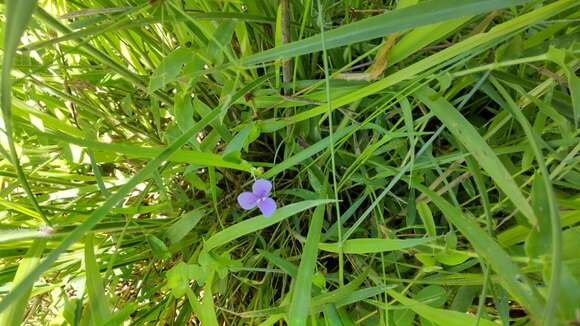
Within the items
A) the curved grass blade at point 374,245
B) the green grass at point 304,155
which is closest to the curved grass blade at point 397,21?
the green grass at point 304,155

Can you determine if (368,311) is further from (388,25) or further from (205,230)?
(388,25)

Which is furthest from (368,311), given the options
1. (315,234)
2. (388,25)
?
(388,25)

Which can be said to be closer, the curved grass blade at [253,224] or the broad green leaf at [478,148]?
the broad green leaf at [478,148]

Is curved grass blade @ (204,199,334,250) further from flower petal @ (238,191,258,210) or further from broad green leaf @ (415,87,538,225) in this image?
broad green leaf @ (415,87,538,225)

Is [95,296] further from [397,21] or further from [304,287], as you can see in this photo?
[397,21]

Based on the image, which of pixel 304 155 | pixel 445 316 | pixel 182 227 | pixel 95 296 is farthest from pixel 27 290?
pixel 445 316

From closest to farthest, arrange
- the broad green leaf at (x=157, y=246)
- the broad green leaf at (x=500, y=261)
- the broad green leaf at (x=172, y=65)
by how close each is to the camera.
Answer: the broad green leaf at (x=500, y=261) → the broad green leaf at (x=172, y=65) → the broad green leaf at (x=157, y=246)

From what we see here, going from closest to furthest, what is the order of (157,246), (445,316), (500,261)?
(500,261)
(445,316)
(157,246)

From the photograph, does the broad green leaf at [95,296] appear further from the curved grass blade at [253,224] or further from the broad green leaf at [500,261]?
the broad green leaf at [500,261]
